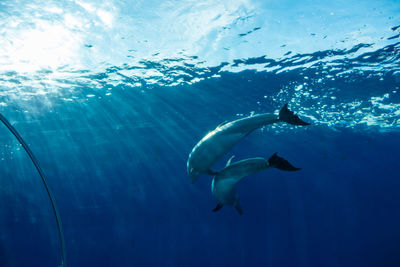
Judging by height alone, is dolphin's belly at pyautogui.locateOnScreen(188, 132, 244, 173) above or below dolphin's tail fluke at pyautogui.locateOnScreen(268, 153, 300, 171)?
above

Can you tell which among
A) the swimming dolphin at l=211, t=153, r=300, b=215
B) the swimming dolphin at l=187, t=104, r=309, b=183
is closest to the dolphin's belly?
the swimming dolphin at l=187, t=104, r=309, b=183

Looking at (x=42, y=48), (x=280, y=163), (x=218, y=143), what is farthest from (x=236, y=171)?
(x=42, y=48)

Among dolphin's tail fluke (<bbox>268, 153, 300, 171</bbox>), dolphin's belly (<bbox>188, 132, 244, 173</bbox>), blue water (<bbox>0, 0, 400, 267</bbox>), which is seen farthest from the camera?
blue water (<bbox>0, 0, 400, 267</bbox>)

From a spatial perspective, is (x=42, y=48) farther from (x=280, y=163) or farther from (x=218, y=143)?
(x=280, y=163)

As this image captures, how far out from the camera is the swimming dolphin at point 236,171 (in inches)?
105

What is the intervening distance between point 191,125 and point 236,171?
21.3 meters

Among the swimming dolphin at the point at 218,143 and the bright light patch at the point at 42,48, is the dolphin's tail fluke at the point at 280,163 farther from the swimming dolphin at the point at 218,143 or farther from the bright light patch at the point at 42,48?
the bright light patch at the point at 42,48

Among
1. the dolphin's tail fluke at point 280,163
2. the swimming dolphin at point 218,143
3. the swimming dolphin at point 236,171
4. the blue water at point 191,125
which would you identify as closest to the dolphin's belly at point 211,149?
the swimming dolphin at point 218,143

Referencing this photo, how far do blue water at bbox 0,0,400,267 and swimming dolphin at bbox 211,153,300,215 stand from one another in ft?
26.4

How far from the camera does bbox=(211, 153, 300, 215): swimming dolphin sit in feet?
8.75

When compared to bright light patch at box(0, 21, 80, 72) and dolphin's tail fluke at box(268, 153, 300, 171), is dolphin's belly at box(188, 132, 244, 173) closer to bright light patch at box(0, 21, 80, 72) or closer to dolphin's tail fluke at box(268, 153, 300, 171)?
dolphin's tail fluke at box(268, 153, 300, 171)

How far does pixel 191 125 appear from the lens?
24.2 metres

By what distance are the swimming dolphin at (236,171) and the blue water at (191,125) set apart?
8.06m

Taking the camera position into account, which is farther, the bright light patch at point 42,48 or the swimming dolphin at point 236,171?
the bright light patch at point 42,48
